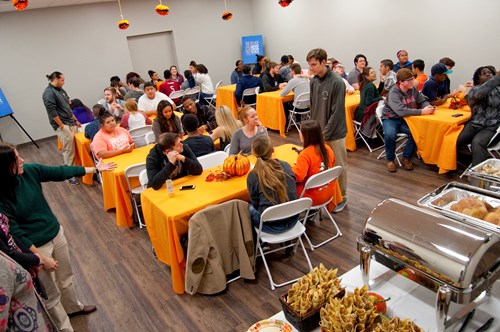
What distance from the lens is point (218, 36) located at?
11.4 metres

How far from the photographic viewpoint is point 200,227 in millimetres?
2795

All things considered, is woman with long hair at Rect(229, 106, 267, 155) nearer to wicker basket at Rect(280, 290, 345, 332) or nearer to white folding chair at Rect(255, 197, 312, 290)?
white folding chair at Rect(255, 197, 312, 290)

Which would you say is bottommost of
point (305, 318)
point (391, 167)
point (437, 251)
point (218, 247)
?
point (391, 167)

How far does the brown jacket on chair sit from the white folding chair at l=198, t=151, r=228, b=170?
0.99 meters

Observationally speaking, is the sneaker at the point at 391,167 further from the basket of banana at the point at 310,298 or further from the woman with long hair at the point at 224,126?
the basket of banana at the point at 310,298

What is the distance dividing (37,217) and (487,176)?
2877 mm

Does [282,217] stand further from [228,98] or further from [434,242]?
[228,98]

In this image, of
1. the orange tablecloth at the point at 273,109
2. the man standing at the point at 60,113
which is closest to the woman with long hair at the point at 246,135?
the orange tablecloth at the point at 273,109

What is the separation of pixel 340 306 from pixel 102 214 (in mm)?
4123

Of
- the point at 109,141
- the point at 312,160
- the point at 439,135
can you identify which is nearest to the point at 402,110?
the point at 439,135

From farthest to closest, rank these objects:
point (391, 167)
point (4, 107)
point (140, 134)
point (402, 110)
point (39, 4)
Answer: point (4, 107), point (39, 4), point (140, 134), point (391, 167), point (402, 110)

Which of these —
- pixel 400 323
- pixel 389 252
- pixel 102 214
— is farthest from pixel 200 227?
pixel 102 214

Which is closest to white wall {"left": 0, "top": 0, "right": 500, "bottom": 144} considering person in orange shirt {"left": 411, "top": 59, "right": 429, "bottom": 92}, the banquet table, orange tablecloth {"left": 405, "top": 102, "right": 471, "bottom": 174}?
person in orange shirt {"left": 411, "top": 59, "right": 429, "bottom": 92}

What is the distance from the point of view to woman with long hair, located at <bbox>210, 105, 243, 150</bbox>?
14.9ft
